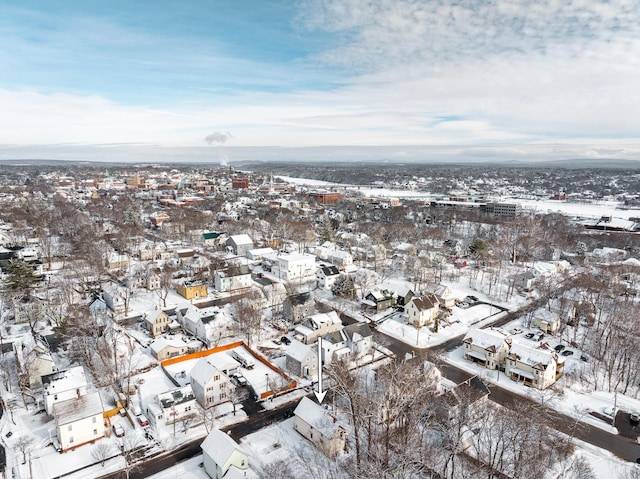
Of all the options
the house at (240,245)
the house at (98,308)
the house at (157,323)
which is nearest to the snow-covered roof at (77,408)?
the house at (157,323)

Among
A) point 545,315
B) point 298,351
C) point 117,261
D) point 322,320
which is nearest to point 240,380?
point 298,351

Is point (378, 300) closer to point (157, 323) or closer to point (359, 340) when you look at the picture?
point (359, 340)

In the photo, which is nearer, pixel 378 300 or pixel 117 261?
pixel 378 300

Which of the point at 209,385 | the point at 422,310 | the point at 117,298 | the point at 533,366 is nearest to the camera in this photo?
the point at 209,385

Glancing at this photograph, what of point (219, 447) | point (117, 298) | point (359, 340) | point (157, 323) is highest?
point (219, 447)

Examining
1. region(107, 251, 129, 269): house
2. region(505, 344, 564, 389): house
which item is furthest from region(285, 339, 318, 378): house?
region(107, 251, 129, 269): house

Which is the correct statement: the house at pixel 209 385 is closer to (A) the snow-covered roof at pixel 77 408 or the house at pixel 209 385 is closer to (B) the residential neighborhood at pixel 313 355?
(B) the residential neighborhood at pixel 313 355
